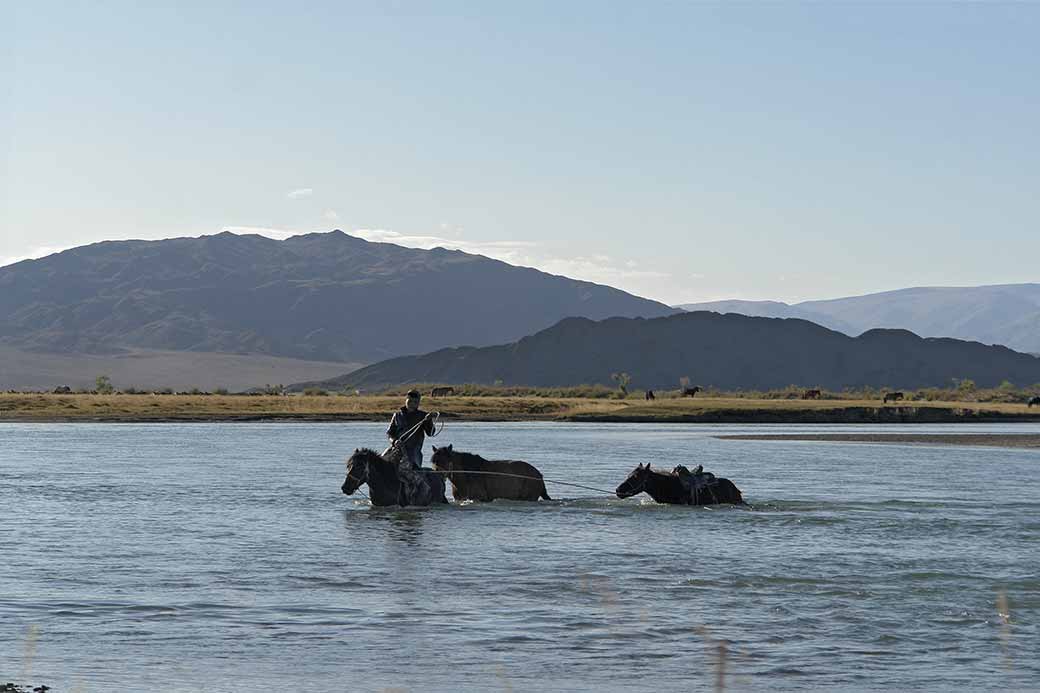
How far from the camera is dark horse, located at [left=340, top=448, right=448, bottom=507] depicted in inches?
1104

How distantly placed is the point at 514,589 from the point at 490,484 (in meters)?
11.7

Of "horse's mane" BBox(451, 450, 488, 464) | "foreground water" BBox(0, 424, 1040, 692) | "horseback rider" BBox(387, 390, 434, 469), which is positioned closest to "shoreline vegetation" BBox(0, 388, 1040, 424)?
"foreground water" BBox(0, 424, 1040, 692)

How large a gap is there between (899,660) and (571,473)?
26035 millimetres

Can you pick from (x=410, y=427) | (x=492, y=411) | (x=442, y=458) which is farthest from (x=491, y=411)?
(x=410, y=427)

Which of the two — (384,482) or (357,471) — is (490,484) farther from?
(357,471)

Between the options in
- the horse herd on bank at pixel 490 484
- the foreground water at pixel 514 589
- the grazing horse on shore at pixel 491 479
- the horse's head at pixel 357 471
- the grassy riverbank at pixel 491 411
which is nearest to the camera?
the foreground water at pixel 514 589

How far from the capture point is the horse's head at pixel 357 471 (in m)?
28.0

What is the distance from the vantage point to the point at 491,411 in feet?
310

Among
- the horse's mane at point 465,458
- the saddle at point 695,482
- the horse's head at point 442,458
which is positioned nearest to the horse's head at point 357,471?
the horse's head at point 442,458

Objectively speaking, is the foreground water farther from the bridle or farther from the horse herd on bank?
the horse herd on bank

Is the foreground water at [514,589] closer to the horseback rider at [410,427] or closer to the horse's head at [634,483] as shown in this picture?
the horse's head at [634,483]

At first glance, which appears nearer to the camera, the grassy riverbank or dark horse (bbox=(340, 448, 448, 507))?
dark horse (bbox=(340, 448, 448, 507))

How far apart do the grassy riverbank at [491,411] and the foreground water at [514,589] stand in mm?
51613

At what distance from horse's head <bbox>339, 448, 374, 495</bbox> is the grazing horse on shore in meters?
1.75
